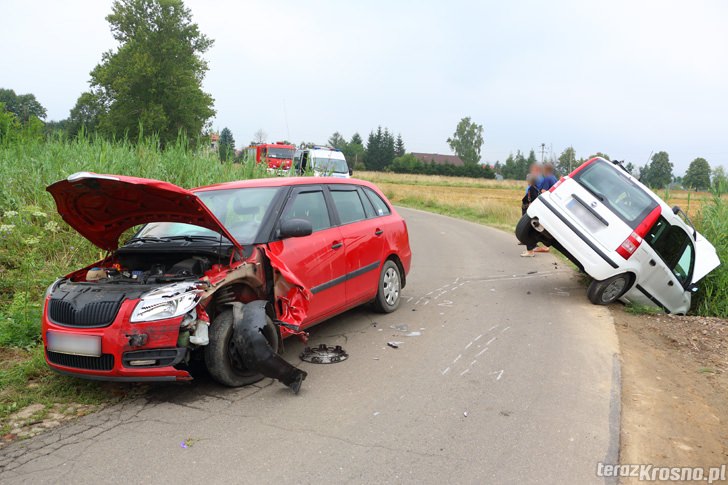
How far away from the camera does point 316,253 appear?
5438 millimetres

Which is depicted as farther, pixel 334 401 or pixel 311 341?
pixel 311 341

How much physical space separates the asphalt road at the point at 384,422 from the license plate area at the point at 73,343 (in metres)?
0.49

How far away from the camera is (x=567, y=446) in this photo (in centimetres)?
370

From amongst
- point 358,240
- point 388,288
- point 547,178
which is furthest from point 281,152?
point 358,240

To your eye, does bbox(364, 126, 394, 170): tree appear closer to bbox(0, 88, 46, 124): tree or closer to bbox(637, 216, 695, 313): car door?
bbox(0, 88, 46, 124): tree

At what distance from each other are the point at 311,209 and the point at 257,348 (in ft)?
6.43

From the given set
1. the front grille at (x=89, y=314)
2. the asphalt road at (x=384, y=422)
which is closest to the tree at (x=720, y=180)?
the asphalt road at (x=384, y=422)

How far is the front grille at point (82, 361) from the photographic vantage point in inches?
157

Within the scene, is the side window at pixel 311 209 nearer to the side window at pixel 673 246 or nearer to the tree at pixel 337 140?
the side window at pixel 673 246

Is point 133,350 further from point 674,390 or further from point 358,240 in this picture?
point 674,390

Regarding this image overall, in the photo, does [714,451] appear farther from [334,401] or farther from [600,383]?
[334,401]

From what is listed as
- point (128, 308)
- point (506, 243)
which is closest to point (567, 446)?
point (128, 308)

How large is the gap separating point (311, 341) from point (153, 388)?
5.95ft

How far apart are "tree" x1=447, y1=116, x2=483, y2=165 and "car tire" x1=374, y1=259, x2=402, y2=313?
11635 centimetres
